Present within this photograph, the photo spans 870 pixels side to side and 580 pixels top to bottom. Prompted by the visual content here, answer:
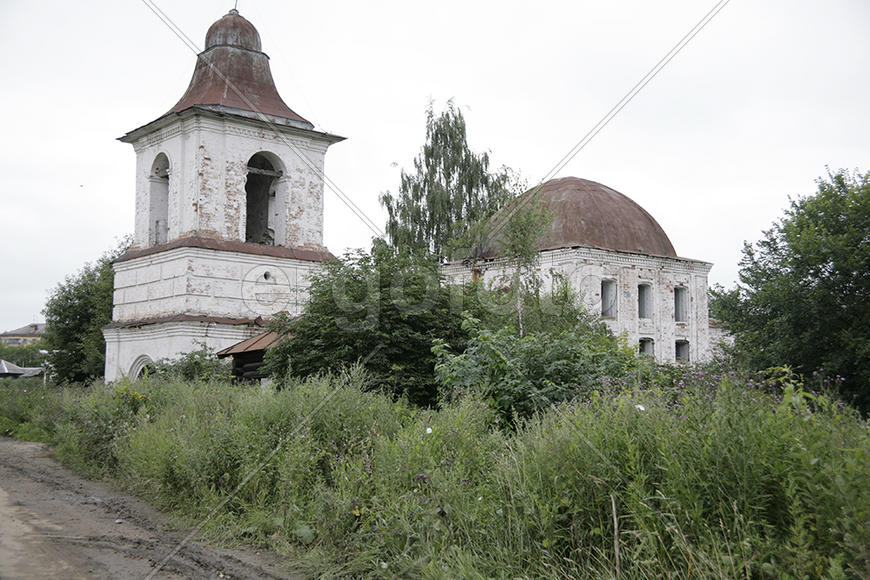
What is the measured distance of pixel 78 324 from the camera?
46719 mm

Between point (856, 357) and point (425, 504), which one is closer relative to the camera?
point (425, 504)

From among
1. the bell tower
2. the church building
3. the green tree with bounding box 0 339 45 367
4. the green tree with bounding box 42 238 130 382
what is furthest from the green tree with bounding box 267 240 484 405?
the green tree with bounding box 0 339 45 367

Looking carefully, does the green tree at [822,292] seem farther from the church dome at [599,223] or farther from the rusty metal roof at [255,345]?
the rusty metal roof at [255,345]

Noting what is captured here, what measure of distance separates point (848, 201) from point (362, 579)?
2368 cm

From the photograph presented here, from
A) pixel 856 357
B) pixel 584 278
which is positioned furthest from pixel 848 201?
pixel 584 278

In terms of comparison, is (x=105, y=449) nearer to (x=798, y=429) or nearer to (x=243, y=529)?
(x=243, y=529)

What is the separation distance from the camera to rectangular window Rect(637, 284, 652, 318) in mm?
36656

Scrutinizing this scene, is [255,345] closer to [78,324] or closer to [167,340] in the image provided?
[167,340]

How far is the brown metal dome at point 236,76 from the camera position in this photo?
30.0 m

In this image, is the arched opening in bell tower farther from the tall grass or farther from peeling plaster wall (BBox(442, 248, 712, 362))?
the tall grass

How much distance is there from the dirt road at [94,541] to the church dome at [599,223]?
25.6 metres

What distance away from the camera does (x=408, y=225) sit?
41.8m

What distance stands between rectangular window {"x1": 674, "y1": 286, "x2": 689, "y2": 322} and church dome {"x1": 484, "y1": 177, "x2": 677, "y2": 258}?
1.65 meters

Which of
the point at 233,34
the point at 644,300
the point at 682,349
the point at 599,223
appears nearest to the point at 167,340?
the point at 233,34
